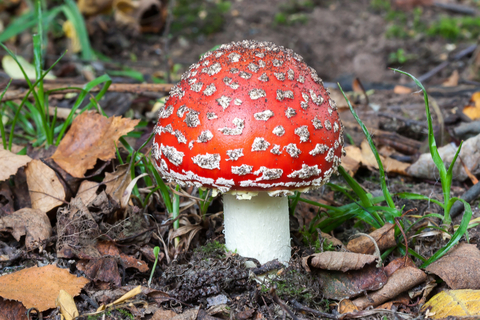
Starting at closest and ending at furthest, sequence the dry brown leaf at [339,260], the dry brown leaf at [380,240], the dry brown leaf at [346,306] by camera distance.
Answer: the dry brown leaf at [346,306], the dry brown leaf at [339,260], the dry brown leaf at [380,240]

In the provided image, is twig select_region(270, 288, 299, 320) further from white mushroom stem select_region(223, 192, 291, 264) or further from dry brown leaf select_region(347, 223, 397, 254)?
dry brown leaf select_region(347, 223, 397, 254)

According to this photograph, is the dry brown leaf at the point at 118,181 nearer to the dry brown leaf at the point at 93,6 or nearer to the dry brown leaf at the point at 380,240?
the dry brown leaf at the point at 380,240

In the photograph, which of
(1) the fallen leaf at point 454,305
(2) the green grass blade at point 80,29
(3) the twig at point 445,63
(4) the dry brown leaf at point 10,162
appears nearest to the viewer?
(1) the fallen leaf at point 454,305

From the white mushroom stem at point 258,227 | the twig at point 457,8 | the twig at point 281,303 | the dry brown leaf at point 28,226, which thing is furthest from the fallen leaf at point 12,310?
the twig at point 457,8

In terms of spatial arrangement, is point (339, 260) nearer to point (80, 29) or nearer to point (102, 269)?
point (102, 269)

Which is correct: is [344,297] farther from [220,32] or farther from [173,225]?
[220,32]

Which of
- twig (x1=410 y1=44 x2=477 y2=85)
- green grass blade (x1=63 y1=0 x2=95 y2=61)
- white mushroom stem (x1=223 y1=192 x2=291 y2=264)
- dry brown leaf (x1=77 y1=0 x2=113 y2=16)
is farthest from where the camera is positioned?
dry brown leaf (x1=77 y1=0 x2=113 y2=16)

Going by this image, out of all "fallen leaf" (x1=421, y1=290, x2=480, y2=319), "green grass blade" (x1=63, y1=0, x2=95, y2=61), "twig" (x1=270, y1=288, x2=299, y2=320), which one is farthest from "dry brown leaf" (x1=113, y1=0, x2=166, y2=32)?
"fallen leaf" (x1=421, y1=290, x2=480, y2=319)
